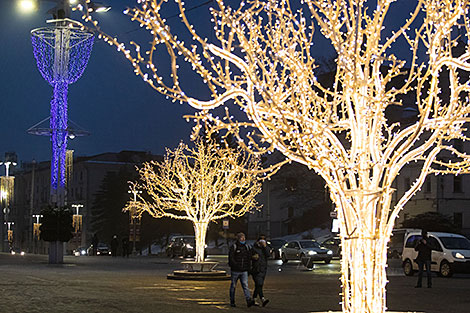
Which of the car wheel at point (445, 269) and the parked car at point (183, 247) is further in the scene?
the parked car at point (183, 247)

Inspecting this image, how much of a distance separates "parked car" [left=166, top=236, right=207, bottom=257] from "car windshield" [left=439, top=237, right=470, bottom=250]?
2582 cm

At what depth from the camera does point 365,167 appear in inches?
420

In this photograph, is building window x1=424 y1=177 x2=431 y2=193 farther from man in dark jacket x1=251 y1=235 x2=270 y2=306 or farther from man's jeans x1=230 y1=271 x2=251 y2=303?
man's jeans x1=230 y1=271 x2=251 y2=303

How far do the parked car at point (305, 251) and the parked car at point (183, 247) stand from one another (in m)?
8.60

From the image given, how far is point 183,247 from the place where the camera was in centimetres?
5769

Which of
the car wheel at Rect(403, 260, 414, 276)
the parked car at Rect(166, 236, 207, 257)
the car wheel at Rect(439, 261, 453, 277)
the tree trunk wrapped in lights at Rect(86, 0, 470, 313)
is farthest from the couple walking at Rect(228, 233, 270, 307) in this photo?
the parked car at Rect(166, 236, 207, 257)

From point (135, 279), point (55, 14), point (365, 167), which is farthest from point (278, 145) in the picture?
point (55, 14)

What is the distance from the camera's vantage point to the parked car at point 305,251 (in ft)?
154

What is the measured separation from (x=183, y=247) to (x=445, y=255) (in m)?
28.4

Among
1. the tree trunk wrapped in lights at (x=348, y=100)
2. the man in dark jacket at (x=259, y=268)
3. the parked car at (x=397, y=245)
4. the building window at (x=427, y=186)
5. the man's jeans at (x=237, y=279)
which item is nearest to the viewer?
the tree trunk wrapped in lights at (x=348, y=100)

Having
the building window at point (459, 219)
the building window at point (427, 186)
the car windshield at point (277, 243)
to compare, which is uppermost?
the building window at point (427, 186)

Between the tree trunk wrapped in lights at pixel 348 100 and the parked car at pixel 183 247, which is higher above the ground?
the tree trunk wrapped in lights at pixel 348 100

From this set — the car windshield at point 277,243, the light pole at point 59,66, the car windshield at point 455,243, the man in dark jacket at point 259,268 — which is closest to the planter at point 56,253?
the light pole at point 59,66

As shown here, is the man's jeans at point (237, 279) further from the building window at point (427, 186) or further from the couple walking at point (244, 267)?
the building window at point (427, 186)
